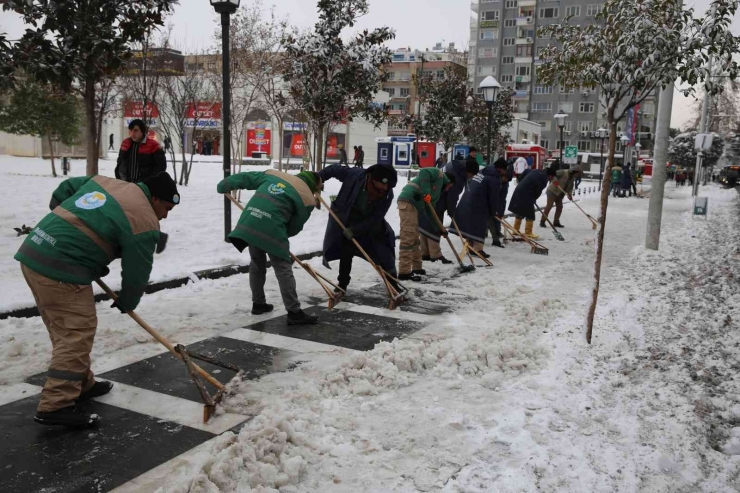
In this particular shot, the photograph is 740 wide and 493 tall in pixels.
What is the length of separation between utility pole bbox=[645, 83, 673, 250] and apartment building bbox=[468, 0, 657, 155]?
66.9 meters

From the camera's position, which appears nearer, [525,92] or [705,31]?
[705,31]

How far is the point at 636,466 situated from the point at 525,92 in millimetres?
82619

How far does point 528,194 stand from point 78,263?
34.0ft

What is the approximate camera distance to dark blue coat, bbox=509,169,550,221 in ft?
41.4

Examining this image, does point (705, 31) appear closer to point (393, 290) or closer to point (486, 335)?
point (486, 335)

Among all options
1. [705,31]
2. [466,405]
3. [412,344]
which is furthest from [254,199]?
[705,31]

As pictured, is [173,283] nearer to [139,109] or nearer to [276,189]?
[276,189]

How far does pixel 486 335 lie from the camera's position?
5.48m

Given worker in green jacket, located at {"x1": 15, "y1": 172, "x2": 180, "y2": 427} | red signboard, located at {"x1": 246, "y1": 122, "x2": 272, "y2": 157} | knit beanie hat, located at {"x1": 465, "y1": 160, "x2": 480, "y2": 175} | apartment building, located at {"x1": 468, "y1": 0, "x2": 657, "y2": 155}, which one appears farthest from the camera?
apartment building, located at {"x1": 468, "y1": 0, "x2": 657, "y2": 155}

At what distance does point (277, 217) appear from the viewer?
5.54 metres

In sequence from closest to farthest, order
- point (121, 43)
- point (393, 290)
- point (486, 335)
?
point (486, 335), point (393, 290), point (121, 43)

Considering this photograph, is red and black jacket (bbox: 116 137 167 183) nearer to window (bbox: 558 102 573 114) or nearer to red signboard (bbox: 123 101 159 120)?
red signboard (bbox: 123 101 159 120)

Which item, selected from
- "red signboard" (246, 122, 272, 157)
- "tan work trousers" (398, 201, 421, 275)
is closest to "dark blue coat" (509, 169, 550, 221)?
"tan work trousers" (398, 201, 421, 275)

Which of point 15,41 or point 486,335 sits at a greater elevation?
point 15,41
